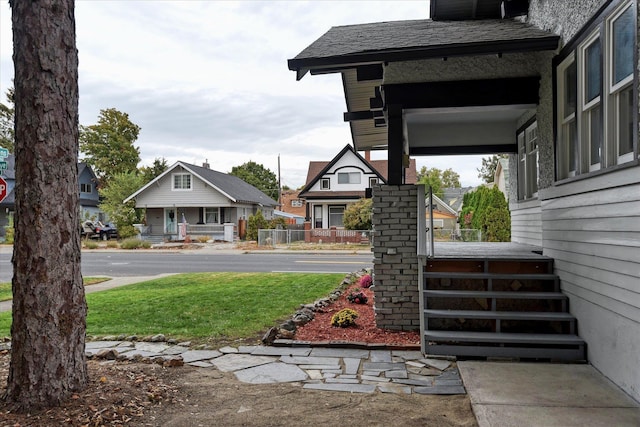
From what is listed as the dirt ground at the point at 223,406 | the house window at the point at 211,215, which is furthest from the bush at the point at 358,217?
the dirt ground at the point at 223,406

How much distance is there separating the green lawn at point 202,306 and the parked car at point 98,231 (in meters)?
22.8

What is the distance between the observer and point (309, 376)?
4.51m

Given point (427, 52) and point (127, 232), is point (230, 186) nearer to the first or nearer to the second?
point (127, 232)

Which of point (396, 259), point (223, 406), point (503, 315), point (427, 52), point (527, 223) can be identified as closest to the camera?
point (223, 406)

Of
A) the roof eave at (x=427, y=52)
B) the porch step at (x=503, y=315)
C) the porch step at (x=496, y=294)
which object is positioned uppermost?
the roof eave at (x=427, y=52)

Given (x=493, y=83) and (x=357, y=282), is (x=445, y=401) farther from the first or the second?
(x=357, y=282)

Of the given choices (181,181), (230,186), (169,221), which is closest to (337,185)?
(230,186)

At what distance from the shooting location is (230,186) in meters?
35.6

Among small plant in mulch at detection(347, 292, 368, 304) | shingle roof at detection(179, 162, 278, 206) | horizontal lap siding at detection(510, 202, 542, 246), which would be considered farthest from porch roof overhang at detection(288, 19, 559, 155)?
shingle roof at detection(179, 162, 278, 206)

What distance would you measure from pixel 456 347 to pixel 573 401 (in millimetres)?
1457

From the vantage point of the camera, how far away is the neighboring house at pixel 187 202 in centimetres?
3228

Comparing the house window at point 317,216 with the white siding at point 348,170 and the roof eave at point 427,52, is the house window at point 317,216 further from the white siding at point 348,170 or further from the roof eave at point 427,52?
the roof eave at point 427,52

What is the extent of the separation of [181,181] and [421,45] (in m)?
29.6

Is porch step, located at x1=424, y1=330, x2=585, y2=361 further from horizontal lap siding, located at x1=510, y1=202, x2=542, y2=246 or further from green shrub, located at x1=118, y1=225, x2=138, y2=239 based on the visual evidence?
green shrub, located at x1=118, y1=225, x2=138, y2=239
